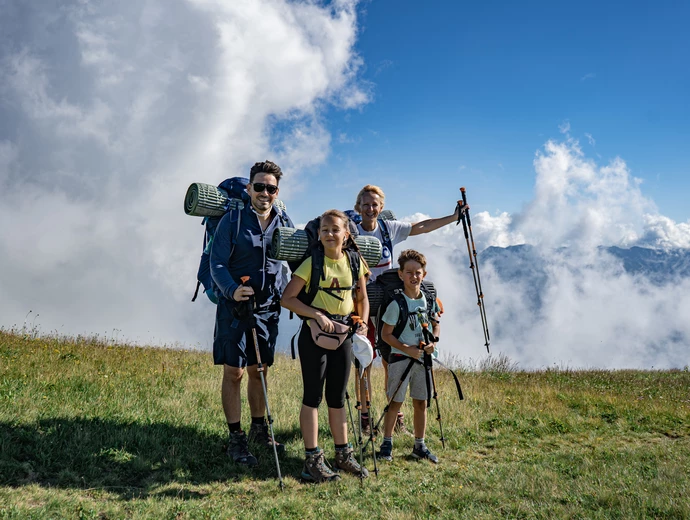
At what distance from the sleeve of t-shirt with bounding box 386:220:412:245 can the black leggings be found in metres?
2.38

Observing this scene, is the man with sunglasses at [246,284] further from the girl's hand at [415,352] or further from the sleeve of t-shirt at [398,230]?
the sleeve of t-shirt at [398,230]

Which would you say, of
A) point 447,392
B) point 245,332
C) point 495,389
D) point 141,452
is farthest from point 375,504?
point 495,389

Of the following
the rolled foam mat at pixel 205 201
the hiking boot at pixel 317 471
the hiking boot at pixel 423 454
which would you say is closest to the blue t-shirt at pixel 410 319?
the hiking boot at pixel 423 454

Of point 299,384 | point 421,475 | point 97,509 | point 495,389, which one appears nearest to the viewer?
point 97,509

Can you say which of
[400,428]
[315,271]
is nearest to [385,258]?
[315,271]

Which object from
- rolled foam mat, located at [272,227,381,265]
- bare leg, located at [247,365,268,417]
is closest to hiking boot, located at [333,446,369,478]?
bare leg, located at [247,365,268,417]

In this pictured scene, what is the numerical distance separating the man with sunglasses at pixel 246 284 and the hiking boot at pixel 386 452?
1.70 meters

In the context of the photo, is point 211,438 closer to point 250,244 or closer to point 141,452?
point 141,452

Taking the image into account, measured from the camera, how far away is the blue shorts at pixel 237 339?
548 cm

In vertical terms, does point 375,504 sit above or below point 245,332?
below

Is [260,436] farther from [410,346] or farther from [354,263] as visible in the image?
[354,263]

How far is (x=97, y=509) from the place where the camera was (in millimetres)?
4355

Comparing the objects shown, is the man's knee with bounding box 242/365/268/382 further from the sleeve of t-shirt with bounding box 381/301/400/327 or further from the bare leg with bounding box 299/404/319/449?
the sleeve of t-shirt with bounding box 381/301/400/327

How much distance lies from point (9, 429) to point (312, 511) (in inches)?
Result: 155
